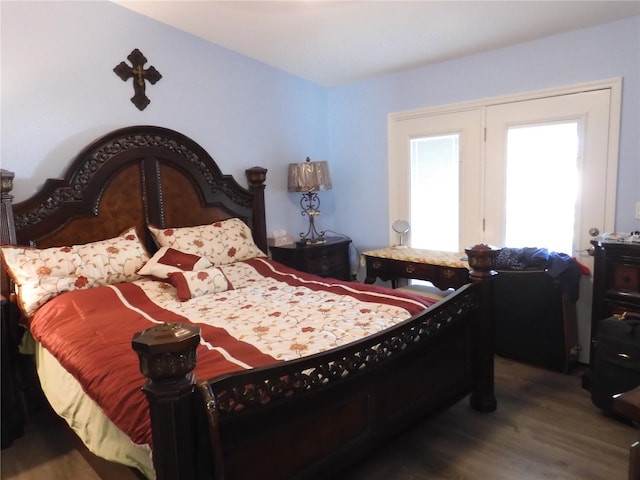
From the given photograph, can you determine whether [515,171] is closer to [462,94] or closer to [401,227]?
[462,94]

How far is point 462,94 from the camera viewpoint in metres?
3.37

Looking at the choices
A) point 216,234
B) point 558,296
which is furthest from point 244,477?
point 558,296

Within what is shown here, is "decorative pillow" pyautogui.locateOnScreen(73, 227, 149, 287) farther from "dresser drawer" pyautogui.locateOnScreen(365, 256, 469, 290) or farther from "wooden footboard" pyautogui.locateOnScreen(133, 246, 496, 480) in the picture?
"dresser drawer" pyautogui.locateOnScreen(365, 256, 469, 290)

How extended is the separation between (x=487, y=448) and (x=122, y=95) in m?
3.04

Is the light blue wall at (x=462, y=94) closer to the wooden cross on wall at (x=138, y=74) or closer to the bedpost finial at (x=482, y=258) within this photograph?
the bedpost finial at (x=482, y=258)

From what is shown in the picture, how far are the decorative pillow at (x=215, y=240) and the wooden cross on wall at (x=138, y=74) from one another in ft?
2.91

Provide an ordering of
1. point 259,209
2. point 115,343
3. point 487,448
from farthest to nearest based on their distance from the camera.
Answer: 1. point 259,209
2. point 487,448
3. point 115,343

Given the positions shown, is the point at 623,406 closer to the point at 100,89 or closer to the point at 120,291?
the point at 120,291

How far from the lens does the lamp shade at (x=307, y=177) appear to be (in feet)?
12.3

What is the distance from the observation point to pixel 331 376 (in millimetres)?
1540

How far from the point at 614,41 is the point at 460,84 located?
1007mm

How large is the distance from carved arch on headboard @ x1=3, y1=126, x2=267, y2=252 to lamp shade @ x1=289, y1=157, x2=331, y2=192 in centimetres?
30

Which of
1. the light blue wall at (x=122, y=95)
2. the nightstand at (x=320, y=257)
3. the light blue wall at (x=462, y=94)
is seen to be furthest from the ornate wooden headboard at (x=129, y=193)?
the light blue wall at (x=462, y=94)

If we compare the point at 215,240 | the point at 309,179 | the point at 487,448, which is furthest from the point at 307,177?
the point at 487,448
